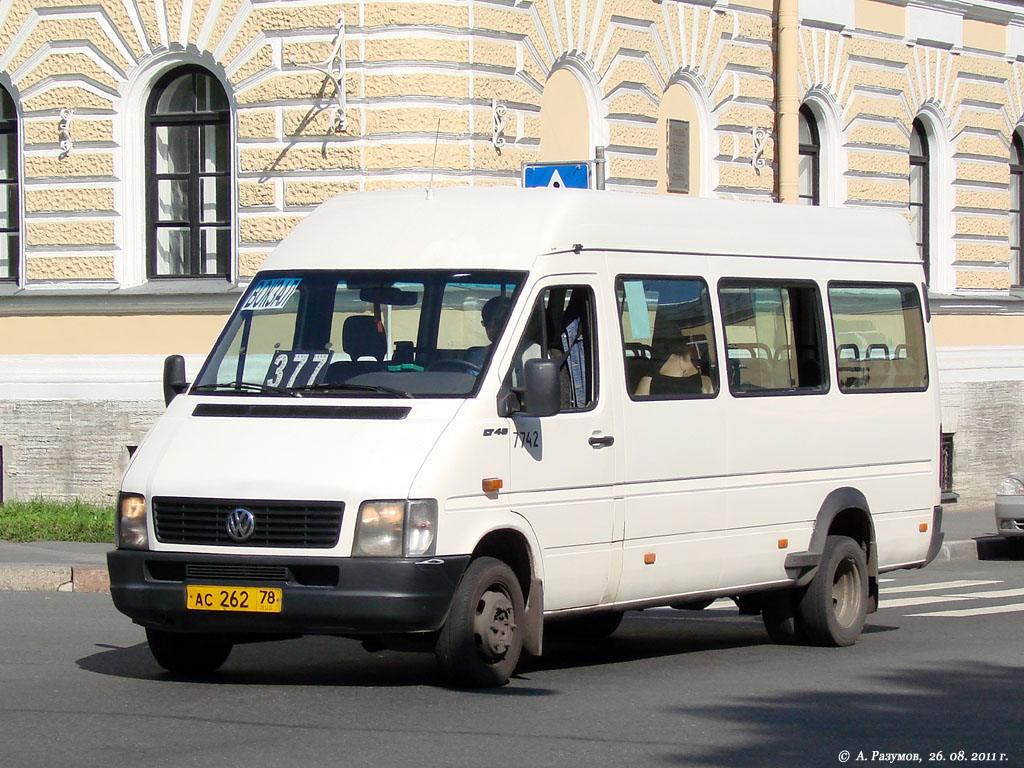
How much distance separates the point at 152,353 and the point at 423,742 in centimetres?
1183

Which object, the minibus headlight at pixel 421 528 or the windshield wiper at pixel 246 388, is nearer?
the minibus headlight at pixel 421 528

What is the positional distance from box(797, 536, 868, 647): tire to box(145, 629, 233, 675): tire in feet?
12.0

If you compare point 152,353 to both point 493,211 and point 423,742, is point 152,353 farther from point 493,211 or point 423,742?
point 423,742

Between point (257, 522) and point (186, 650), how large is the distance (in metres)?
1.13

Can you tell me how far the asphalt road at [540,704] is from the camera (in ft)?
25.2

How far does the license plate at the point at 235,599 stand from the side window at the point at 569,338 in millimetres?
1847

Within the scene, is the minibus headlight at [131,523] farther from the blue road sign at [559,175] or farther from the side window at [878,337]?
the blue road sign at [559,175]

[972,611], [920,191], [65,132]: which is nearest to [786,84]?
[920,191]

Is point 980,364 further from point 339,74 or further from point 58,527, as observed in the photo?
point 58,527

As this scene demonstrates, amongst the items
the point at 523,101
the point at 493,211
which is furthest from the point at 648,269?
the point at 523,101

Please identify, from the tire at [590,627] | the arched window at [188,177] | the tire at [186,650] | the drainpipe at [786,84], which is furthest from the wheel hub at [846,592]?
the drainpipe at [786,84]

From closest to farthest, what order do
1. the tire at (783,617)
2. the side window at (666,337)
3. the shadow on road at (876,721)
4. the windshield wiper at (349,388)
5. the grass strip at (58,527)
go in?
the shadow on road at (876,721)
the windshield wiper at (349,388)
the side window at (666,337)
the tire at (783,617)
the grass strip at (58,527)

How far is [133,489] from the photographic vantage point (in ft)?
31.0

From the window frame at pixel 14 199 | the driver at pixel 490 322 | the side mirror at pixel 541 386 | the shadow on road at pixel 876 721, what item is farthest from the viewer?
the window frame at pixel 14 199
